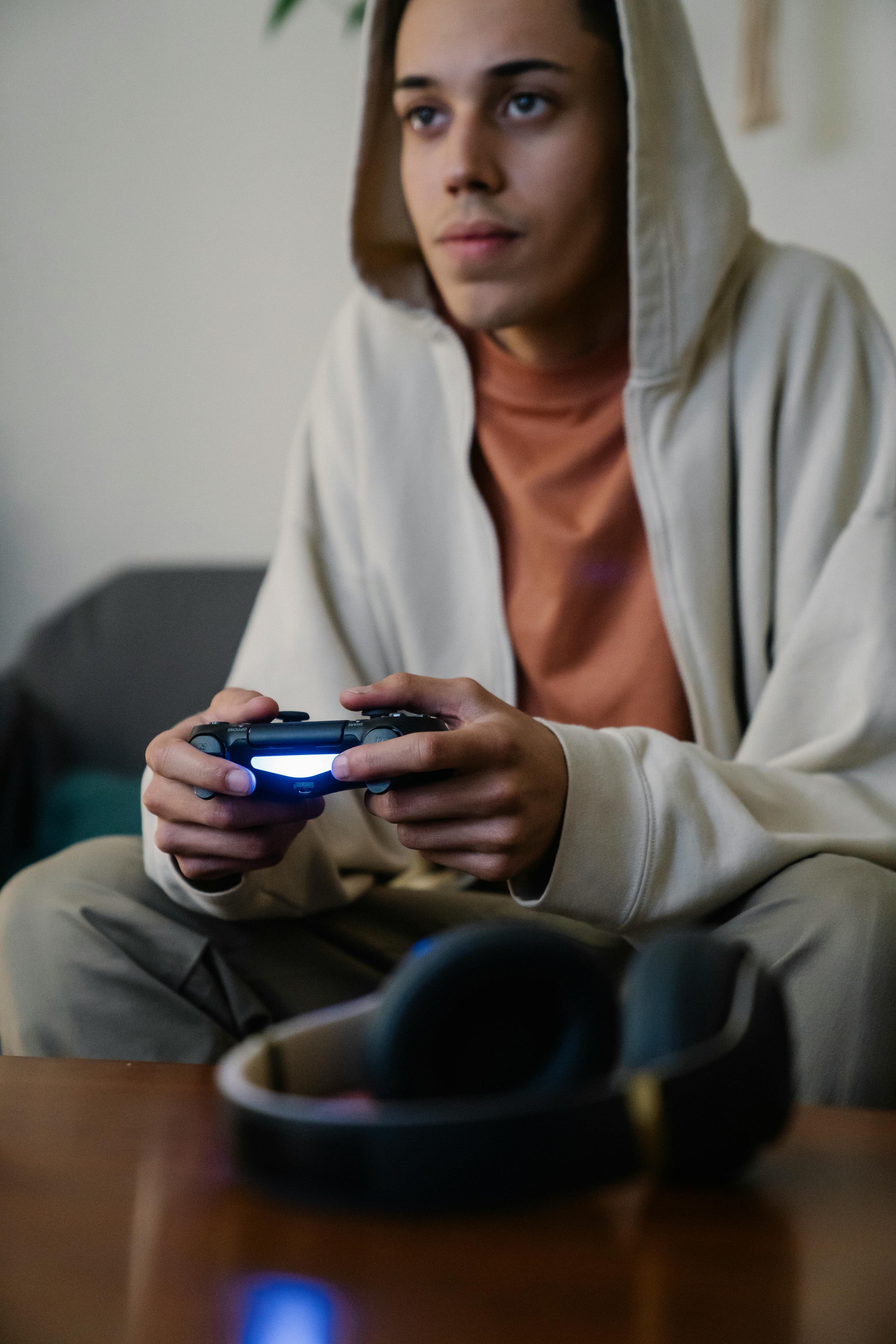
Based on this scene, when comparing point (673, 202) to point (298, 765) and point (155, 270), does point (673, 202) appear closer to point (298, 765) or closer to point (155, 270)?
point (298, 765)

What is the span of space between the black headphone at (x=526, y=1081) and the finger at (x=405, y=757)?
0.77ft

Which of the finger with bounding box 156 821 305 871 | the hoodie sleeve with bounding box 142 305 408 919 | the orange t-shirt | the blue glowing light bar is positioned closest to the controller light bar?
the finger with bounding box 156 821 305 871

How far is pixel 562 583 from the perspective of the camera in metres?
1.06

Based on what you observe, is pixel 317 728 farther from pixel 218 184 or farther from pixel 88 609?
pixel 218 184

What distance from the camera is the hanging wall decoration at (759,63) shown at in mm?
1527

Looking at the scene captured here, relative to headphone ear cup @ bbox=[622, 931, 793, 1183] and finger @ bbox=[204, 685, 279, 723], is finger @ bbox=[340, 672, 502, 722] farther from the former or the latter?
headphone ear cup @ bbox=[622, 931, 793, 1183]

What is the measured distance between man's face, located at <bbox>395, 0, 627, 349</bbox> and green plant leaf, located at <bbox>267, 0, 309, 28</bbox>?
0.84m

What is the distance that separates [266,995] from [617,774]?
0.36m

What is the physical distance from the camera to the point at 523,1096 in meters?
0.33

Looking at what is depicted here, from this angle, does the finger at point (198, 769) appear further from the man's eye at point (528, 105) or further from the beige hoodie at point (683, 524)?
the man's eye at point (528, 105)

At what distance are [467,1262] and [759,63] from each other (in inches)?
64.7

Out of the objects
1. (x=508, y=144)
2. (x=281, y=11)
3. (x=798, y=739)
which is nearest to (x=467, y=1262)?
(x=798, y=739)

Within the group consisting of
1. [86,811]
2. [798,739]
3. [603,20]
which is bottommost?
[86,811]


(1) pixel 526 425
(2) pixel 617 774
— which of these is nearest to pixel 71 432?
(1) pixel 526 425
